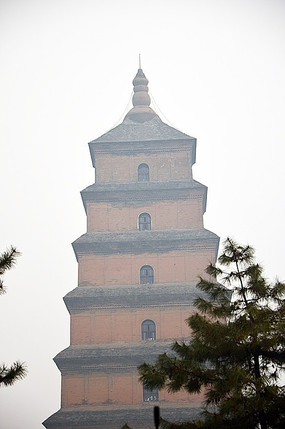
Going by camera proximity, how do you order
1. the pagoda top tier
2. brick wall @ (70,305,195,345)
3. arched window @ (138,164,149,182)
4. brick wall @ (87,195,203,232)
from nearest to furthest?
brick wall @ (70,305,195,345) → brick wall @ (87,195,203,232) → arched window @ (138,164,149,182) → the pagoda top tier

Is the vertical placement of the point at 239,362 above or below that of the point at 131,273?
below

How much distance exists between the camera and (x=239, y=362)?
49.6 ft

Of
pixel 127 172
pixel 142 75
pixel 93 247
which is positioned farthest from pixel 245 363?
pixel 142 75

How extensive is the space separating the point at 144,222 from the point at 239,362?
19821mm

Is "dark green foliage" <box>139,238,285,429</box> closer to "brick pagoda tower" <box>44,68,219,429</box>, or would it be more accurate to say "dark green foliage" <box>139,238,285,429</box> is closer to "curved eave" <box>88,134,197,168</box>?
"brick pagoda tower" <box>44,68,219,429</box>

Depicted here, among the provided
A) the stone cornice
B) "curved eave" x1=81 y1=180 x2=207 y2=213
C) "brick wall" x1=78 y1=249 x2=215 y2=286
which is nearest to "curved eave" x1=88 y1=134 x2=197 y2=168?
the stone cornice

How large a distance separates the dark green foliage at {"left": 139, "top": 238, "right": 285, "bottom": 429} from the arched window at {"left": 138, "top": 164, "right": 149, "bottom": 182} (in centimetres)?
2015

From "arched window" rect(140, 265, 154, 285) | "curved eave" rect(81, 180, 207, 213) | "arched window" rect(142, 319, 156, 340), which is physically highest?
"curved eave" rect(81, 180, 207, 213)

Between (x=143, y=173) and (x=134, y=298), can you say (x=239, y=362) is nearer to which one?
(x=134, y=298)

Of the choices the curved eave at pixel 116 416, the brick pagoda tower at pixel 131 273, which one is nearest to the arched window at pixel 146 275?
the brick pagoda tower at pixel 131 273

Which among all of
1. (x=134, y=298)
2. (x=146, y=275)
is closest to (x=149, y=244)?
(x=146, y=275)

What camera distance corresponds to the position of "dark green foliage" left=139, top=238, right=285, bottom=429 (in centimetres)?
1432

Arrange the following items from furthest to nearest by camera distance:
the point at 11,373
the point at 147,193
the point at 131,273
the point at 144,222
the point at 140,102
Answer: the point at 140,102 → the point at 147,193 → the point at 144,222 → the point at 131,273 → the point at 11,373

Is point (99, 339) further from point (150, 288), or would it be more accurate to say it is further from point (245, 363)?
point (245, 363)
